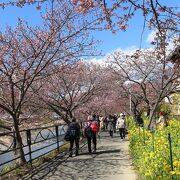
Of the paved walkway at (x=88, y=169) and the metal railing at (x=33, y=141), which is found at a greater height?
the metal railing at (x=33, y=141)

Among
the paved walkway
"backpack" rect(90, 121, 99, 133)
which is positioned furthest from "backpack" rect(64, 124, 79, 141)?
"backpack" rect(90, 121, 99, 133)

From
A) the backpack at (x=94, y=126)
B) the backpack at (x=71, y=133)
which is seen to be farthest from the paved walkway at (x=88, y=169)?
the backpack at (x=94, y=126)

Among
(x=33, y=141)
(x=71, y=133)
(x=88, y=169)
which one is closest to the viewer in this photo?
(x=88, y=169)

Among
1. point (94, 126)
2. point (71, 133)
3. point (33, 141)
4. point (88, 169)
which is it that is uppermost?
point (94, 126)

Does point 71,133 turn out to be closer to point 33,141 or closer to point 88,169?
point 33,141

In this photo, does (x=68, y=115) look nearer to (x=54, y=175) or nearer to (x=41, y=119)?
(x=41, y=119)

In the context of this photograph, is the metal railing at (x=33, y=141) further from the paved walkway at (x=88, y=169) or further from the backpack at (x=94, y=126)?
the backpack at (x=94, y=126)

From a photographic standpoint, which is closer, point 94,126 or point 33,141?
point 33,141

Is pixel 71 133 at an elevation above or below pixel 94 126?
below

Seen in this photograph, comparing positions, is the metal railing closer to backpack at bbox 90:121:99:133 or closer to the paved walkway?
the paved walkway

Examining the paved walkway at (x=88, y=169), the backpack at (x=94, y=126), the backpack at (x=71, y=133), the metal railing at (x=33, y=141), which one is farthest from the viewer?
the backpack at (x=94, y=126)

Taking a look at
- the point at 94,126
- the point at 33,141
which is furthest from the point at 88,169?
the point at 94,126

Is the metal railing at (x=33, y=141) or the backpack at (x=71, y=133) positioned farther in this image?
the backpack at (x=71, y=133)

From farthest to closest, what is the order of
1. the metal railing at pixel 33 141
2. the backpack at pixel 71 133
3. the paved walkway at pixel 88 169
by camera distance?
the backpack at pixel 71 133
the metal railing at pixel 33 141
the paved walkway at pixel 88 169
